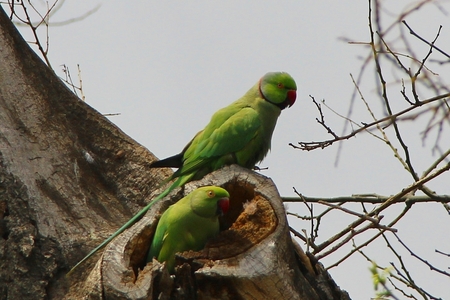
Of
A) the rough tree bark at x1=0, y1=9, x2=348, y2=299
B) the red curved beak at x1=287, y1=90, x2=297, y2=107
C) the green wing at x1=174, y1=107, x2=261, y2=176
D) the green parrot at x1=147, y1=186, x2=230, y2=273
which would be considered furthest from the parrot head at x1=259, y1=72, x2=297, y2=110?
the green parrot at x1=147, y1=186, x2=230, y2=273

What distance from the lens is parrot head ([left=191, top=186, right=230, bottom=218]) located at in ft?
11.4

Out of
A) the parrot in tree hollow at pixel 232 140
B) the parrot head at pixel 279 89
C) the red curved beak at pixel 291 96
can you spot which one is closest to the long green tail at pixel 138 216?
the parrot in tree hollow at pixel 232 140

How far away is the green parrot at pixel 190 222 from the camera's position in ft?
11.2

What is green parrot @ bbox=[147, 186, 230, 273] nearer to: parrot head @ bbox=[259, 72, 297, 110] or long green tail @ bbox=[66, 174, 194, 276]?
long green tail @ bbox=[66, 174, 194, 276]

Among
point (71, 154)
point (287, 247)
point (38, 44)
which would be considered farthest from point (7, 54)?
point (287, 247)

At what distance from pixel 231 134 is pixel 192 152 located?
288 mm

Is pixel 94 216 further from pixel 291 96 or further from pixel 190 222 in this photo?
pixel 291 96

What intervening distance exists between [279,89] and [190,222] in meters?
1.53

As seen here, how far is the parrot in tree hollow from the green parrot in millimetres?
413

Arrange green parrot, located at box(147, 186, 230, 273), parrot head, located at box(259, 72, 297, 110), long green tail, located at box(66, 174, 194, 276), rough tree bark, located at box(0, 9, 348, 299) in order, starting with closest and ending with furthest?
rough tree bark, located at box(0, 9, 348, 299), long green tail, located at box(66, 174, 194, 276), green parrot, located at box(147, 186, 230, 273), parrot head, located at box(259, 72, 297, 110)

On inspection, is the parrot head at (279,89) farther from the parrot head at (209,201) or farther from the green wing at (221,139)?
the parrot head at (209,201)

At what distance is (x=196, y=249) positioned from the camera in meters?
3.56

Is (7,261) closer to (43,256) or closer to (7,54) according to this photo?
(43,256)

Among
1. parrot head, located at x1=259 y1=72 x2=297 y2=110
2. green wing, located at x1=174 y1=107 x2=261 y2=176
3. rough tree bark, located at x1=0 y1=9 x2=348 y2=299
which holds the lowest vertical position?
rough tree bark, located at x1=0 y1=9 x2=348 y2=299
